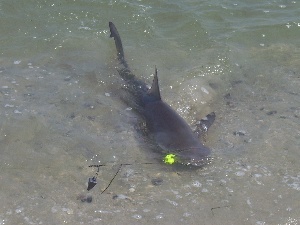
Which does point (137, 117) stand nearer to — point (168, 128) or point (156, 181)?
point (168, 128)

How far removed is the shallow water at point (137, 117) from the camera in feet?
16.1

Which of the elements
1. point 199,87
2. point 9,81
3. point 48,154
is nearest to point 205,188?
point 48,154

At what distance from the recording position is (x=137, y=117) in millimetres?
6328

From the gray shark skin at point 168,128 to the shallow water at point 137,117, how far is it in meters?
0.16

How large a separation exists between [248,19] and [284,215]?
17.4 feet

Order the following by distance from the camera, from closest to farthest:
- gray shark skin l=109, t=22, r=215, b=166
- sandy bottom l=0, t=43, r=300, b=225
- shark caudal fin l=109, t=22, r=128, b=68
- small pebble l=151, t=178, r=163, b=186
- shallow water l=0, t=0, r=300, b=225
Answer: sandy bottom l=0, t=43, r=300, b=225
shallow water l=0, t=0, r=300, b=225
small pebble l=151, t=178, r=163, b=186
gray shark skin l=109, t=22, r=215, b=166
shark caudal fin l=109, t=22, r=128, b=68

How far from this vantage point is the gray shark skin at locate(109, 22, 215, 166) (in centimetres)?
533

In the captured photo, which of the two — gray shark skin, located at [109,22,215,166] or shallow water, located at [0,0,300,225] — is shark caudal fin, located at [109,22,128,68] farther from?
gray shark skin, located at [109,22,215,166]

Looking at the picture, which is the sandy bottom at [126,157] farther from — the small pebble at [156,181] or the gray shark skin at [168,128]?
the gray shark skin at [168,128]

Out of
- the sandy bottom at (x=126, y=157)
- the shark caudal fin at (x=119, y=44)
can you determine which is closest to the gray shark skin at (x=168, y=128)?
the sandy bottom at (x=126, y=157)

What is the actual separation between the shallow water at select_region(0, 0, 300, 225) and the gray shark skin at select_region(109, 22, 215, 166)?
0.16 meters

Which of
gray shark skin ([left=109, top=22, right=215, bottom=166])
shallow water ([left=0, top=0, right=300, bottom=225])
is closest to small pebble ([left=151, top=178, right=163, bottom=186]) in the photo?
shallow water ([left=0, top=0, right=300, bottom=225])

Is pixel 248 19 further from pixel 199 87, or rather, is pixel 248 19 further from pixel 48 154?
pixel 48 154

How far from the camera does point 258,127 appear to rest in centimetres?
635
